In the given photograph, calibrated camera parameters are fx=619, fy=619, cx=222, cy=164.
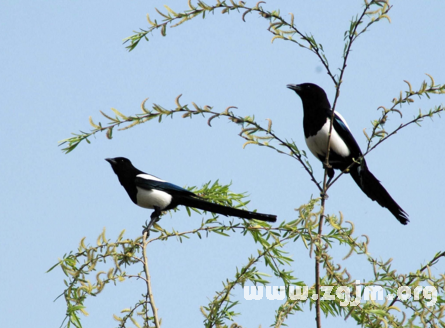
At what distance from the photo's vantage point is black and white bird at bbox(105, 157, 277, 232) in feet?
9.50

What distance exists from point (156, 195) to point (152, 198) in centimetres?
3

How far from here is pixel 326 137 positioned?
3660 millimetres

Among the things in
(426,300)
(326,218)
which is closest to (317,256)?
(326,218)

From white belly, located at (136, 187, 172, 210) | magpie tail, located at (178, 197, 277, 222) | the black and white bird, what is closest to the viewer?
magpie tail, located at (178, 197, 277, 222)

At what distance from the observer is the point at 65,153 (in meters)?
2.32

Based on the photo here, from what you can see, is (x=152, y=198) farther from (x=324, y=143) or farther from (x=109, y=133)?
(x=109, y=133)

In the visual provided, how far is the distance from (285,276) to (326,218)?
516 millimetres

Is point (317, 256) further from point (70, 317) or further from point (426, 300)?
point (70, 317)

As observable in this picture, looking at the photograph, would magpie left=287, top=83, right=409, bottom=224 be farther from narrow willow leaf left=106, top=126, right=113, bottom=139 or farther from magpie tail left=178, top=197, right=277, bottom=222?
narrow willow leaf left=106, top=126, right=113, bottom=139

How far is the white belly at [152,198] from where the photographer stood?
3.41 metres

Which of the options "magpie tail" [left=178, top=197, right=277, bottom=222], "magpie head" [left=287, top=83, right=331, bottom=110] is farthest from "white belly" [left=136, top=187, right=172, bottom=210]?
"magpie head" [left=287, top=83, right=331, bottom=110]

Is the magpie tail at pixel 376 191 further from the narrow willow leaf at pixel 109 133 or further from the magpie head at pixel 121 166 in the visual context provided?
the narrow willow leaf at pixel 109 133

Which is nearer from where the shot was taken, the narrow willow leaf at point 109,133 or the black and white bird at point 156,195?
the narrow willow leaf at point 109,133

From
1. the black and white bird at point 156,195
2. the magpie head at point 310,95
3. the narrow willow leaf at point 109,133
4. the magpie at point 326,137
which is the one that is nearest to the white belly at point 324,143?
the magpie at point 326,137
